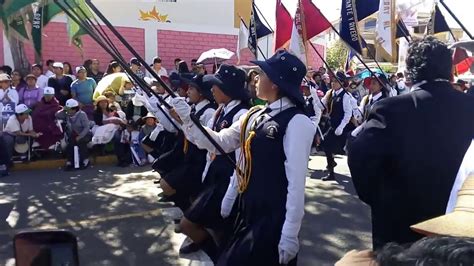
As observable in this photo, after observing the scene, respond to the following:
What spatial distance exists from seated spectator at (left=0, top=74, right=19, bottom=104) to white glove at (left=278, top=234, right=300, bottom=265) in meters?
8.23

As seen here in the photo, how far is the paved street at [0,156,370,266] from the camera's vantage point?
506 centimetres

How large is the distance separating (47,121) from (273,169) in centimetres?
763

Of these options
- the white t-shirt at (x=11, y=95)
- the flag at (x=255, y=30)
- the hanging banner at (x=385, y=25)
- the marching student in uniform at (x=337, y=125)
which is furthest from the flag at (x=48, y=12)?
the hanging banner at (x=385, y=25)

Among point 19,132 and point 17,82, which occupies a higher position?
point 17,82

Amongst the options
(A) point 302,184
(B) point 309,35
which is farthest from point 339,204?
(A) point 302,184

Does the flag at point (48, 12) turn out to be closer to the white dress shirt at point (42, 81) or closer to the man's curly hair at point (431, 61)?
the white dress shirt at point (42, 81)

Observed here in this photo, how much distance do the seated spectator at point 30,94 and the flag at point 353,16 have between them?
5.95 metres

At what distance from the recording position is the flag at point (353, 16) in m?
7.75

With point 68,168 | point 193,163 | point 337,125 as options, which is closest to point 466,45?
point 193,163

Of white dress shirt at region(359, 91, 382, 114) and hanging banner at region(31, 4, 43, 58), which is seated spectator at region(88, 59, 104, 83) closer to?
hanging banner at region(31, 4, 43, 58)

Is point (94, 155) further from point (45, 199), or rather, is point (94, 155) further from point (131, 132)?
point (45, 199)

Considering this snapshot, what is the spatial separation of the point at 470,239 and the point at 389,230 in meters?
1.73

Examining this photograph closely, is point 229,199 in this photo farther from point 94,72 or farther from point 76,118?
point 94,72

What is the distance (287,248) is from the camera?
295cm
